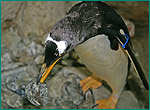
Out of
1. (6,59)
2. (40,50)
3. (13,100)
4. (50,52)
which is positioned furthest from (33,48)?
(50,52)

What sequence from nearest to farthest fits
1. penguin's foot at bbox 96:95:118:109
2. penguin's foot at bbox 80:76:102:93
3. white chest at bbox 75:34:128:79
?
white chest at bbox 75:34:128:79
penguin's foot at bbox 96:95:118:109
penguin's foot at bbox 80:76:102:93

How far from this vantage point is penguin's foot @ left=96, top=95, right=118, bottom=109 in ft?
4.60

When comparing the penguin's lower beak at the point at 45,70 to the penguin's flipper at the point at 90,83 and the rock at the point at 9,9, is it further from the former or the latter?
the rock at the point at 9,9

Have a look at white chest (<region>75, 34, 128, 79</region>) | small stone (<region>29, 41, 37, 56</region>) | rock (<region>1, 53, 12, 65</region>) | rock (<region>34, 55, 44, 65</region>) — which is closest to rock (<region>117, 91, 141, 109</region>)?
white chest (<region>75, 34, 128, 79</region>)

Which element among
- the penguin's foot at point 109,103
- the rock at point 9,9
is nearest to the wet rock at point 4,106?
the penguin's foot at point 109,103

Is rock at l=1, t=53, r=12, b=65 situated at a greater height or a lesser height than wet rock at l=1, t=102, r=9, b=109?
greater

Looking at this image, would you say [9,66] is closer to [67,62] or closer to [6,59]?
[6,59]

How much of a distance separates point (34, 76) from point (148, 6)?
3.23 ft

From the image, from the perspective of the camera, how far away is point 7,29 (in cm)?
192

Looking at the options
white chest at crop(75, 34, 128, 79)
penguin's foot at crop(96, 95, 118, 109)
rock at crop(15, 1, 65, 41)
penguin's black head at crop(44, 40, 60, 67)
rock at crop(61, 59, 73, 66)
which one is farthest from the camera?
rock at crop(15, 1, 65, 41)

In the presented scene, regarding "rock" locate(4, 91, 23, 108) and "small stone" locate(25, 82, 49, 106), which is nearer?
"small stone" locate(25, 82, 49, 106)

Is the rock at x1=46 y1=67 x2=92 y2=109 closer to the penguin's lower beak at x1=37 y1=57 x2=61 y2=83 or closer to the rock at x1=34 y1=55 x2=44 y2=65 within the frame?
the rock at x1=34 y1=55 x2=44 y2=65

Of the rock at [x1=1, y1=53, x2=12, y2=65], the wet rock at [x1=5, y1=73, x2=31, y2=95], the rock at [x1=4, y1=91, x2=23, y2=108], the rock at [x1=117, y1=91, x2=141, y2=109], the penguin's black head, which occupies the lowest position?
the rock at [x1=117, y1=91, x2=141, y2=109]

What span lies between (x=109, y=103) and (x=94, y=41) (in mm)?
524
